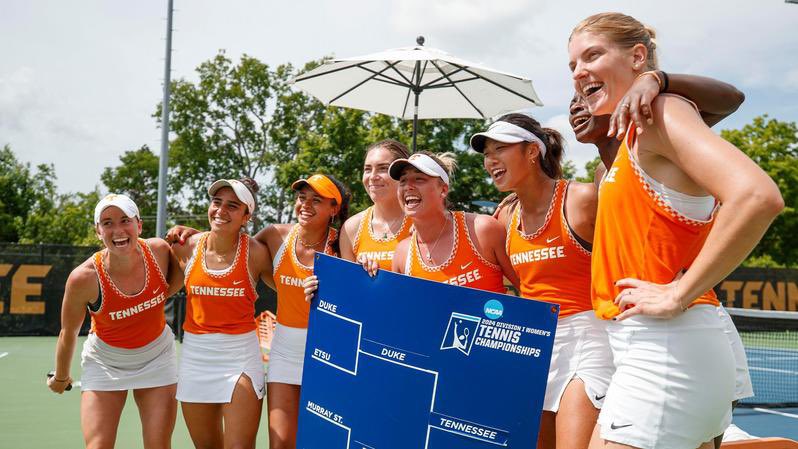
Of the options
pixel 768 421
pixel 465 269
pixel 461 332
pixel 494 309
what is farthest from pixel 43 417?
pixel 768 421

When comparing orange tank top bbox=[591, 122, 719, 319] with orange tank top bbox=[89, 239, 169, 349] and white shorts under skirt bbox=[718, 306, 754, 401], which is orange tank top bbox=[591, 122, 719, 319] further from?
orange tank top bbox=[89, 239, 169, 349]

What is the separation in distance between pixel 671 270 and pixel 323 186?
9.81 feet

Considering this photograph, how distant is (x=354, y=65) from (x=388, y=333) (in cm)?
529

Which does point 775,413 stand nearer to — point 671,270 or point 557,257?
point 557,257

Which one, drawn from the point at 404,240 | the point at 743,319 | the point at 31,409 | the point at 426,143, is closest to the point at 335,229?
the point at 404,240

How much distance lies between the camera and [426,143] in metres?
27.1

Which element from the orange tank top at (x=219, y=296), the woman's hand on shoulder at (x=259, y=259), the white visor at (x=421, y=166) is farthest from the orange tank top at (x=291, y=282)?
the white visor at (x=421, y=166)

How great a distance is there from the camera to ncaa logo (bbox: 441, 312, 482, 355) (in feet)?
10.7

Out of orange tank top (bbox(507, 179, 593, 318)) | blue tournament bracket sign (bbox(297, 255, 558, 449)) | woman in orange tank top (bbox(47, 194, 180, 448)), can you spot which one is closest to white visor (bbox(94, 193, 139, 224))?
woman in orange tank top (bbox(47, 194, 180, 448))

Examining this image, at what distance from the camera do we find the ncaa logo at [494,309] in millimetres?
3174

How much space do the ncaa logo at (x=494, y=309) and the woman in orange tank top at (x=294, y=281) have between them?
5.62 feet

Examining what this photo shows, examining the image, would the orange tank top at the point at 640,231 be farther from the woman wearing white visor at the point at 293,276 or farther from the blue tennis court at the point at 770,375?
the blue tennis court at the point at 770,375

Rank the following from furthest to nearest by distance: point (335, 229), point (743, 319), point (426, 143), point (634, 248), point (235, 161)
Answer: point (235, 161)
point (426, 143)
point (743, 319)
point (335, 229)
point (634, 248)

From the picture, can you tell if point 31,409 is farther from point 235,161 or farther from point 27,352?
point 235,161
